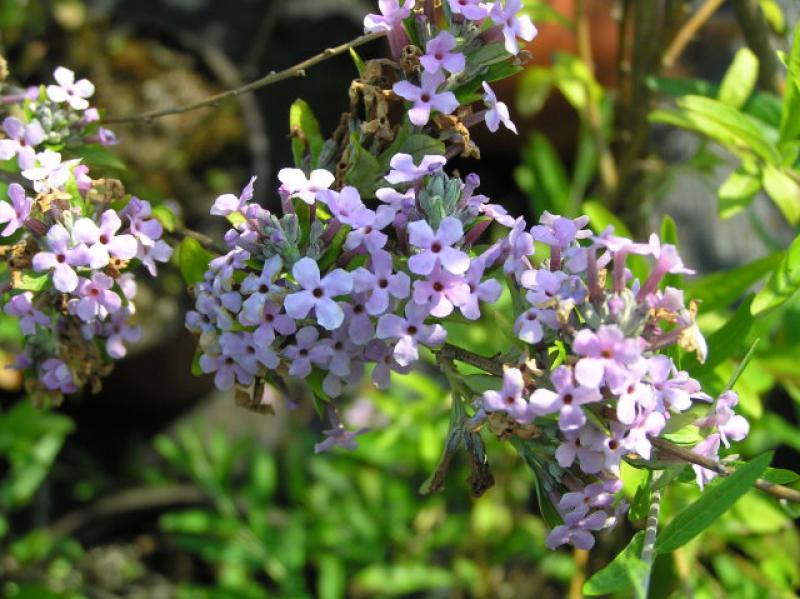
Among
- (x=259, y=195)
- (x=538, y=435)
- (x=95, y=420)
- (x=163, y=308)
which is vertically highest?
(x=538, y=435)

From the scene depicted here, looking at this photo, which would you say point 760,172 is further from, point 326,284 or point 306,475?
point 306,475

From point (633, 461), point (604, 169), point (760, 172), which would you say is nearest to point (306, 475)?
point (604, 169)

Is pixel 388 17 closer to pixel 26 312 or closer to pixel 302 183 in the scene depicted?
pixel 302 183

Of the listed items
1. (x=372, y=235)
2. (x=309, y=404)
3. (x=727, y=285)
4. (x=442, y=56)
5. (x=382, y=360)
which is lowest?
(x=309, y=404)

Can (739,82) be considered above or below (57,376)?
above

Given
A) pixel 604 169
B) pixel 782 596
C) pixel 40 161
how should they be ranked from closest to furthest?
pixel 40 161
pixel 782 596
pixel 604 169

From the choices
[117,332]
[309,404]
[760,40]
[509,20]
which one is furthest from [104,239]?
[309,404]

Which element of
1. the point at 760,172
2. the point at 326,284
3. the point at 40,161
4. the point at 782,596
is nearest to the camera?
the point at 326,284

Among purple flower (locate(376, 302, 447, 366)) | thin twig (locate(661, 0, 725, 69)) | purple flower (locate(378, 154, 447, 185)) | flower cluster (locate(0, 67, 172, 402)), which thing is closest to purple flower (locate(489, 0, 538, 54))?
purple flower (locate(378, 154, 447, 185))
